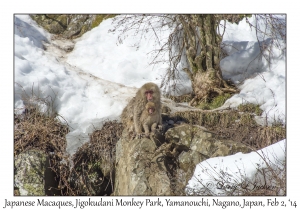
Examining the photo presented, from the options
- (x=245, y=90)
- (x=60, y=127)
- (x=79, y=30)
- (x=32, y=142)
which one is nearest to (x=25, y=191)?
(x=32, y=142)

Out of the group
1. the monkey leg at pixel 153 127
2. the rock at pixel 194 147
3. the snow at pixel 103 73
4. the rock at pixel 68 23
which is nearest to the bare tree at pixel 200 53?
the snow at pixel 103 73

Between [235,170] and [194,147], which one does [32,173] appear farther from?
[235,170]

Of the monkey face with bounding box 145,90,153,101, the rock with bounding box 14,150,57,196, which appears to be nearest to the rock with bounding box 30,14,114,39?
the rock with bounding box 14,150,57,196

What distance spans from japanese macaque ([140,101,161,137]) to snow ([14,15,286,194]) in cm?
166

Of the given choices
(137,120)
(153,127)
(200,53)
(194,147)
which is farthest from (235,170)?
(200,53)

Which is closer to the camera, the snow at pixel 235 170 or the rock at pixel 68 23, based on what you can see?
the snow at pixel 235 170

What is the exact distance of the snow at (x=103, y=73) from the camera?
337 inches

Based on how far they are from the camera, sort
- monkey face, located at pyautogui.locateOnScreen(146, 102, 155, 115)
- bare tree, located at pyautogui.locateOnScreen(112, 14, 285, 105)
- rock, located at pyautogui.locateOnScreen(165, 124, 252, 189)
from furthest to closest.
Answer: bare tree, located at pyautogui.locateOnScreen(112, 14, 285, 105) < monkey face, located at pyautogui.locateOnScreen(146, 102, 155, 115) < rock, located at pyautogui.locateOnScreen(165, 124, 252, 189)

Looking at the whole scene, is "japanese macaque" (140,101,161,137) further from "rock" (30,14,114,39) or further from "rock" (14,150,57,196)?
"rock" (30,14,114,39)

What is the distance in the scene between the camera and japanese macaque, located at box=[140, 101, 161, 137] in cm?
693

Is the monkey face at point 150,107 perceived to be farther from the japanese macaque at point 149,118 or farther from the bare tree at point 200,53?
the bare tree at point 200,53

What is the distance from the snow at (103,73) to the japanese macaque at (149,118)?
166 centimetres

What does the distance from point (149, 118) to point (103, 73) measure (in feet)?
12.2
